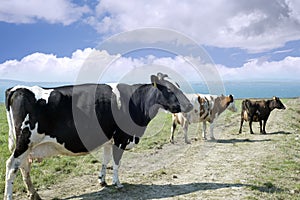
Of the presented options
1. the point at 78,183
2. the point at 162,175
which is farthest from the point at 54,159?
the point at 162,175

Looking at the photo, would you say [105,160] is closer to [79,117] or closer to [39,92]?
[79,117]

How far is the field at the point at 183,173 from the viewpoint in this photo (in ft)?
23.0

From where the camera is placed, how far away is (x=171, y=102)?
25.3 ft

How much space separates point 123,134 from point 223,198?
270 centimetres

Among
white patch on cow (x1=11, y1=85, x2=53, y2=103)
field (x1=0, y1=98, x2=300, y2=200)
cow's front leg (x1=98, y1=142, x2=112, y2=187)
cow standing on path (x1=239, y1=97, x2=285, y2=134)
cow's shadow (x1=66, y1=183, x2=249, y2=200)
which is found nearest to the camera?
white patch on cow (x1=11, y1=85, x2=53, y2=103)

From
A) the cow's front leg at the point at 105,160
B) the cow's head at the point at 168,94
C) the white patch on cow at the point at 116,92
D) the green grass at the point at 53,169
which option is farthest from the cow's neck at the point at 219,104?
the white patch on cow at the point at 116,92

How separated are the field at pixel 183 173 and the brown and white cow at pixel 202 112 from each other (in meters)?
1.41

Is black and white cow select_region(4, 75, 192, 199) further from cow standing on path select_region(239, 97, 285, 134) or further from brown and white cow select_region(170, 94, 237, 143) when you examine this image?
cow standing on path select_region(239, 97, 285, 134)

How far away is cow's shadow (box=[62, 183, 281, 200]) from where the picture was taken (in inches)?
267

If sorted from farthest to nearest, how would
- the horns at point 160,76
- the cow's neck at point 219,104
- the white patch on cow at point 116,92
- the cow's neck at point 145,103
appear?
1. the cow's neck at point 219,104
2. the horns at point 160,76
3. the cow's neck at point 145,103
4. the white patch on cow at point 116,92

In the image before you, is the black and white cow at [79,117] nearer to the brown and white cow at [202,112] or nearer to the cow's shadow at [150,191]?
the cow's shadow at [150,191]

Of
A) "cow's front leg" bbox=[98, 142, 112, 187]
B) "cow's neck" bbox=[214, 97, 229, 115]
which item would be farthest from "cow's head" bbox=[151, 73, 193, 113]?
"cow's neck" bbox=[214, 97, 229, 115]

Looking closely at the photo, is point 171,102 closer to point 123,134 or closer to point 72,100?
point 123,134

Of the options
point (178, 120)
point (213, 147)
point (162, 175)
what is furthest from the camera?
point (178, 120)
